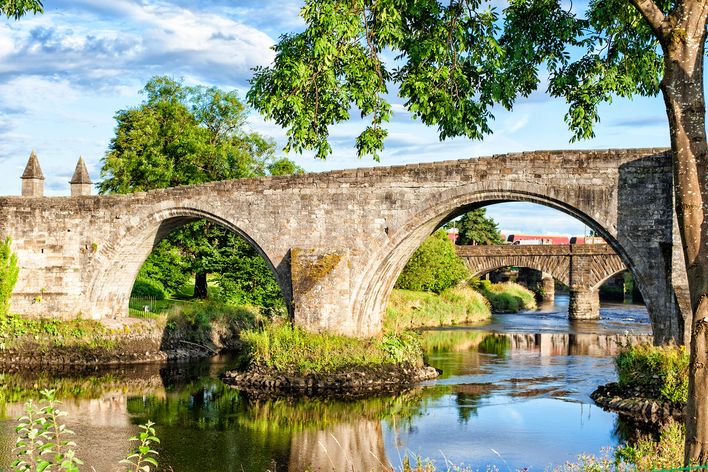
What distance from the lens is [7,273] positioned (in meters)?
22.3

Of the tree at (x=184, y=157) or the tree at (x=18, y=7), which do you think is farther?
the tree at (x=184, y=157)

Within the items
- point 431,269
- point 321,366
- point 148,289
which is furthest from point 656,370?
point 431,269

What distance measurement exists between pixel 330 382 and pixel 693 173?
1260 cm

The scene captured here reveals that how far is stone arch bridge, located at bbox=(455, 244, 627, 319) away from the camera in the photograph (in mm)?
39188

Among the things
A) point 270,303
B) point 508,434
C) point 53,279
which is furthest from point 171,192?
point 508,434

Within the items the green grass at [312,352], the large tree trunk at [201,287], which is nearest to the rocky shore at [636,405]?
the green grass at [312,352]

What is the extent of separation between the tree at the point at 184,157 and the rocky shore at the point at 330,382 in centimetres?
1063

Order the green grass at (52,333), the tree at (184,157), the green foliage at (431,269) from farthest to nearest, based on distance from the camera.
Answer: the green foliage at (431,269) < the tree at (184,157) < the green grass at (52,333)

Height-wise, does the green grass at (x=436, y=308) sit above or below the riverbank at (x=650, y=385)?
above

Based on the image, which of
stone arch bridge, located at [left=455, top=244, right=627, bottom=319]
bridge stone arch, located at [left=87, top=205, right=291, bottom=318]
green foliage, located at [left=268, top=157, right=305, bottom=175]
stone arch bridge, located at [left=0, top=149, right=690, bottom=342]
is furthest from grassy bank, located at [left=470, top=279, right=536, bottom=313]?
stone arch bridge, located at [left=0, top=149, right=690, bottom=342]

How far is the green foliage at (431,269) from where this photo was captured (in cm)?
3759

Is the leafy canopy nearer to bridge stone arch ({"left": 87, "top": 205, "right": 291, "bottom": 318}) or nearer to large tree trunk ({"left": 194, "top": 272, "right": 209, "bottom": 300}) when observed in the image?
bridge stone arch ({"left": 87, "top": 205, "right": 291, "bottom": 318})

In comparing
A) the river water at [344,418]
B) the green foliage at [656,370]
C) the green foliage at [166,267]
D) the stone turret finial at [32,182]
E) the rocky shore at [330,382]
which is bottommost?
the river water at [344,418]

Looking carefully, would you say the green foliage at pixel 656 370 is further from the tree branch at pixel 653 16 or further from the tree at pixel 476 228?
the tree at pixel 476 228
